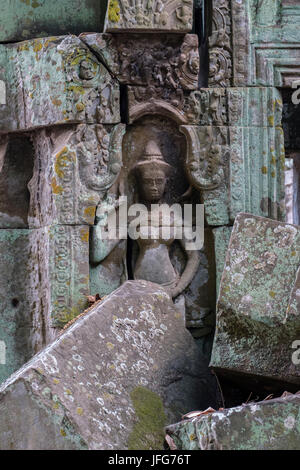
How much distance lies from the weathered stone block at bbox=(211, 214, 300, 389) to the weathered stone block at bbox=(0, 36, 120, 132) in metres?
1.50

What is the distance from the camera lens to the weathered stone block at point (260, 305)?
520 centimetres

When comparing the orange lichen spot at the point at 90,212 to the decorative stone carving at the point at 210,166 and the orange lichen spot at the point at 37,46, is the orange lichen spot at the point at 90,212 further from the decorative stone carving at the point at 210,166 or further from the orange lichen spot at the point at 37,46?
the orange lichen spot at the point at 37,46

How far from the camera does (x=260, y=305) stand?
208 inches

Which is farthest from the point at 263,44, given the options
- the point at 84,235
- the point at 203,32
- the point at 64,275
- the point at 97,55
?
the point at 64,275

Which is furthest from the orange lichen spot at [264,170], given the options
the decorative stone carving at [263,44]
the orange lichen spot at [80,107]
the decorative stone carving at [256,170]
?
the orange lichen spot at [80,107]

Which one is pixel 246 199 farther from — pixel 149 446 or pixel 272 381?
pixel 149 446

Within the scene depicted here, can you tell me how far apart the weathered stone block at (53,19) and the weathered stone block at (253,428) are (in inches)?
127

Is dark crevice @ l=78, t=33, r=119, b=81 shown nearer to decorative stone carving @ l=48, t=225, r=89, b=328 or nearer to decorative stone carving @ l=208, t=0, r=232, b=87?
decorative stone carving @ l=208, t=0, r=232, b=87

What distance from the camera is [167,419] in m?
5.16

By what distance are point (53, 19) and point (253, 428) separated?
11.3 feet

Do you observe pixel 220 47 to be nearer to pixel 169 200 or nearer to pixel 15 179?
pixel 169 200

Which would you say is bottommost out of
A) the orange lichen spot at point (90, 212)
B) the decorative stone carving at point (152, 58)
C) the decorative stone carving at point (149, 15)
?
the orange lichen spot at point (90, 212)

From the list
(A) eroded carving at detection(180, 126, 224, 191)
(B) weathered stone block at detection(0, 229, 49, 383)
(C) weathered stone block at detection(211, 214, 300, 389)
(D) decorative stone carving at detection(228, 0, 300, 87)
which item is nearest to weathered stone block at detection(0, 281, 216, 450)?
(C) weathered stone block at detection(211, 214, 300, 389)
